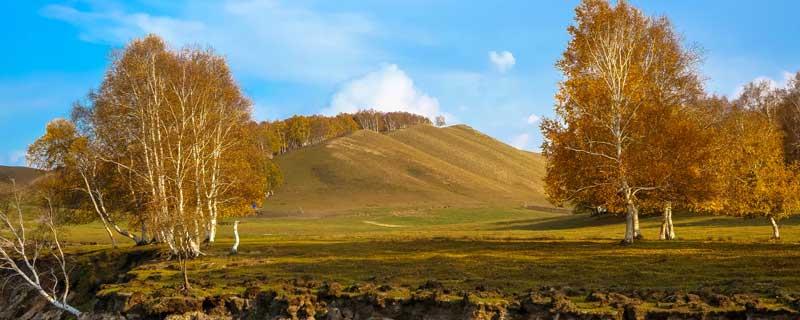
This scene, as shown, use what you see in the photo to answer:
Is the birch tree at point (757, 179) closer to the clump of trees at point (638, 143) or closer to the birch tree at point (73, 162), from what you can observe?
the clump of trees at point (638, 143)

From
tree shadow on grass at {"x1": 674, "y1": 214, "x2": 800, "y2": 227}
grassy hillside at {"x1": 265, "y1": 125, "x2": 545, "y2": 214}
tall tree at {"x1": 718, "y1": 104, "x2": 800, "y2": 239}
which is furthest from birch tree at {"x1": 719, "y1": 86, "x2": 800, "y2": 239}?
grassy hillside at {"x1": 265, "y1": 125, "x2": 545, "y2": 214}

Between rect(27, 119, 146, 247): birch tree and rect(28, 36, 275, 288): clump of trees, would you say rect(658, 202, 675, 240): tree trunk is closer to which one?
rect(28, 36, 275, 288): clump of trees

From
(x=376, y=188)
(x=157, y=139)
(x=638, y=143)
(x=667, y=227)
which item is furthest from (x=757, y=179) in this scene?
(x=376, y=188)

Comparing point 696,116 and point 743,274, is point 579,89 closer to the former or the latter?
point 696,116

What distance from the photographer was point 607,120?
4228cm

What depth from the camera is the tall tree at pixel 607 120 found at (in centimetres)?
4084

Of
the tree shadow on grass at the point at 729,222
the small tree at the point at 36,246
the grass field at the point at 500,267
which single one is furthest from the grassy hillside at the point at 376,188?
the small tree at the point at 36,246

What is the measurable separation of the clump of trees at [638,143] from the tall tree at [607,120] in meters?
0.07

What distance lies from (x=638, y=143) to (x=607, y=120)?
253 cm

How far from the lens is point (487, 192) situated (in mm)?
176500

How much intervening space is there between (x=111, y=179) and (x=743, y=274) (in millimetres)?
46768

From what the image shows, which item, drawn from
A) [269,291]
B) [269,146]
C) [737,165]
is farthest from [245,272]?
[269,146]

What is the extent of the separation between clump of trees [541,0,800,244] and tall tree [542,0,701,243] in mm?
68

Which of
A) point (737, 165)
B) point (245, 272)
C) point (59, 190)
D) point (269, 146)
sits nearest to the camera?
point (245, 272)
